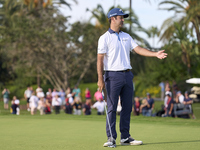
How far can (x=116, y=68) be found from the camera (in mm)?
6473

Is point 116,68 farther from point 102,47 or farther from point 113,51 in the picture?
point 102,47

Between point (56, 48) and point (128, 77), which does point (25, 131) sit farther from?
point (56, 48)

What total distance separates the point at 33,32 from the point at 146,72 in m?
13.2

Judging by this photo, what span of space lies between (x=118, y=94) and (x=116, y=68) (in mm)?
411

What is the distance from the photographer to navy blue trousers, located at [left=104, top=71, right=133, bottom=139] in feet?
21.3

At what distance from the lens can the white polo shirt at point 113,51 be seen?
21.2 feet

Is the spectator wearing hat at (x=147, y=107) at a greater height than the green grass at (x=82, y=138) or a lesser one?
lesser

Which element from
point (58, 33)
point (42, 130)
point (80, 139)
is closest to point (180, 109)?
point (42, 130)

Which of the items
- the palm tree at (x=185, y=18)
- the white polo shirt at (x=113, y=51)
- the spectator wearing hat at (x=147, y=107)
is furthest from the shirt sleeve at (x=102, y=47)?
the palm tree at (x=185, y=18)

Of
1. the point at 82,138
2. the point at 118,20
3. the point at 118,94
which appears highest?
the point at 118,20

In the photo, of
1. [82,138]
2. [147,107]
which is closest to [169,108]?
[147,107]

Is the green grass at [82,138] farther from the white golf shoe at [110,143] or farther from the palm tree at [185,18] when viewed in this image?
the palm tree at [185,18]

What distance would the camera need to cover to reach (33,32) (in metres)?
36.1

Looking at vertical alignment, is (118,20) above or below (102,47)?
above
